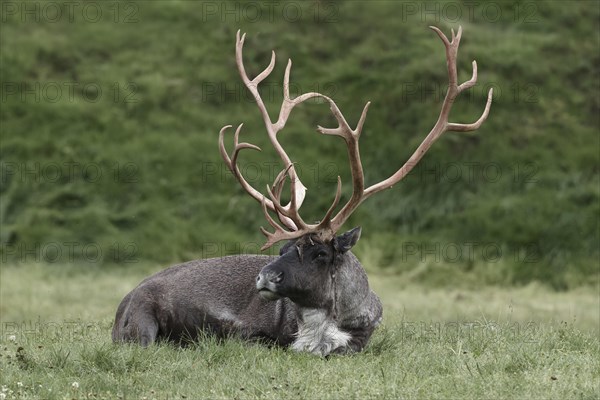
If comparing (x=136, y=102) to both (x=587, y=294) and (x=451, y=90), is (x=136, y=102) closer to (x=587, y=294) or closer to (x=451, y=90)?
(x=587, y=294)

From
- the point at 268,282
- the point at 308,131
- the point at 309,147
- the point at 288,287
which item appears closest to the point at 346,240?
the point at 288,287

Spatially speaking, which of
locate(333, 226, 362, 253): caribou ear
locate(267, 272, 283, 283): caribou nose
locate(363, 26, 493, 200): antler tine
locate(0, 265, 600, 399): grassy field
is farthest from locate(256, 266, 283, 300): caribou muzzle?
locate(363, 26, 493, 200): antler tine

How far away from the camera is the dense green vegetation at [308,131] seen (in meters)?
18.5

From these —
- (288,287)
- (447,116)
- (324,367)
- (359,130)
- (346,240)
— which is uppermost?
(447,116)

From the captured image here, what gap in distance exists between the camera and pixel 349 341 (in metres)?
9.82

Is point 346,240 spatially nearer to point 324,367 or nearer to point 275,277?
point 275,277

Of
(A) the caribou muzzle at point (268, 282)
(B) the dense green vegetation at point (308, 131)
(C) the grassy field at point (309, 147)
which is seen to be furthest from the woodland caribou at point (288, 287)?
(B) the dense green vegetation at point (308, 131)

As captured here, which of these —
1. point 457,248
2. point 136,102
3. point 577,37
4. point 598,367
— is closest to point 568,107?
point 577,37

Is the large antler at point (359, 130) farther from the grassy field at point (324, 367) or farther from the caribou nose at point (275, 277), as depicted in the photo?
the grassy field at point (324, 367)

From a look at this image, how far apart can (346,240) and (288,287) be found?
2.60ft

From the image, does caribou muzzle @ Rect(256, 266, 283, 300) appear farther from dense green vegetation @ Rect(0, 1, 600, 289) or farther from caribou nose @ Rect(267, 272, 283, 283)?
dense green vegetation @ Rect(0, 1, 600, 289)

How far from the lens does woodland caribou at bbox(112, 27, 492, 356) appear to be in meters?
9.56

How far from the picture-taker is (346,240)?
32.1 ft

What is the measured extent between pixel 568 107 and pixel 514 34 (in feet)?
7.48
